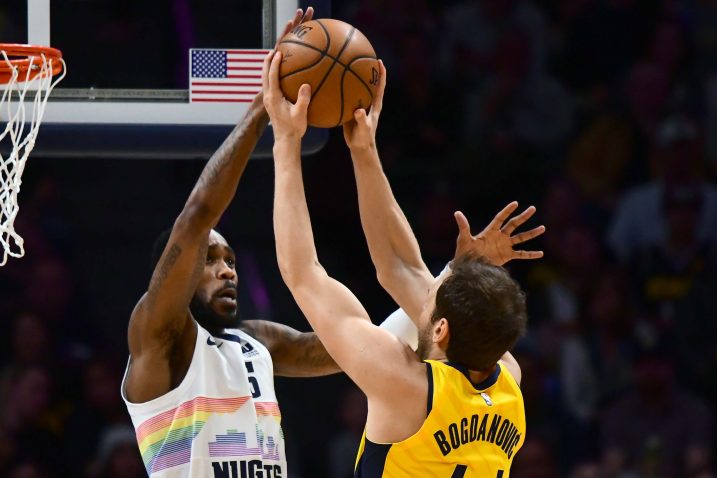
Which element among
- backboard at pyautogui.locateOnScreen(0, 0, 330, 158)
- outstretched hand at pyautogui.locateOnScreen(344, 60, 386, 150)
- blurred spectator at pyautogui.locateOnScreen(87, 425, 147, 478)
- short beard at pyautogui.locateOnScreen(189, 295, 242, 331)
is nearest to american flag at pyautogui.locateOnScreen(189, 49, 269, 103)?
backboard at pyautogui.locateOnScreen(0, 0, 330, 158)

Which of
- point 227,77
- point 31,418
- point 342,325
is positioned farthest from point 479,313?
point 31,418

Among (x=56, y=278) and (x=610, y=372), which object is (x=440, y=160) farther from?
(x=56, y=278)

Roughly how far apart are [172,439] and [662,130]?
544 centimetres

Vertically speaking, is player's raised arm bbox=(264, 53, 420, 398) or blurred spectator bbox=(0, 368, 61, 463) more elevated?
player's raised arm bbox=(264, 53, 420, 398)

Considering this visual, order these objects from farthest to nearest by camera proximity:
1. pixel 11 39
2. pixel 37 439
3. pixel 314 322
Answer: pixel 37 439
pixel 11 39
pixel 314 322

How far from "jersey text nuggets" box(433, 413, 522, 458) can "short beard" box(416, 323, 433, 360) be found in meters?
0.26

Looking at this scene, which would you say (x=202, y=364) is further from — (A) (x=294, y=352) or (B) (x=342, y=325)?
(B) (x=342, y=325)

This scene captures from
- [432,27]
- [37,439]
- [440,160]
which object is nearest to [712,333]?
[440,160]

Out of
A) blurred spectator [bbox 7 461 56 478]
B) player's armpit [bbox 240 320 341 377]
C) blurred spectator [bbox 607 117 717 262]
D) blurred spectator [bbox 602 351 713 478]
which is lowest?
blurred spectator [bbox 7 461 56 478]

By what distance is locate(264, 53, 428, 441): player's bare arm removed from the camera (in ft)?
11.4

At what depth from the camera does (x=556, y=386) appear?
8031 millimetres

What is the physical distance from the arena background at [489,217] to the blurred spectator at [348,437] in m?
0.01

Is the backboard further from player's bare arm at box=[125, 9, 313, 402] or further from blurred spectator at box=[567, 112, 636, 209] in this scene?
blurred spectator at box=[567, 112, 636, 209]

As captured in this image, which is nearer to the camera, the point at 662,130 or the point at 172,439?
the point at 172,439
